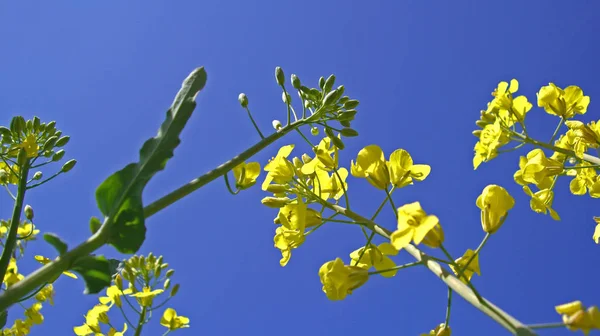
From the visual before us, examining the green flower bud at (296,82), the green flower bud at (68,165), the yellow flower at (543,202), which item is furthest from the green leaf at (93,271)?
the yellow flower at (543,202)

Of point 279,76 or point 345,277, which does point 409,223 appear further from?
point 279,76

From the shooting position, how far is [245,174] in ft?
6.53

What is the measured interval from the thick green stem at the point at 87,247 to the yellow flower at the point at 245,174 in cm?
31

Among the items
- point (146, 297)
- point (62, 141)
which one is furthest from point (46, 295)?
point (62, 141)

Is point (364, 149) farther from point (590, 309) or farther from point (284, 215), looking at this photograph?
point (590, 309)

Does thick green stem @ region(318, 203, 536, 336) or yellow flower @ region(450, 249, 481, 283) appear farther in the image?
yellow flower @ region(450, 249, 481, 283)

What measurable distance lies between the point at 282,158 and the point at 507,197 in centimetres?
94

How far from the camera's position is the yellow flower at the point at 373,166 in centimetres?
178

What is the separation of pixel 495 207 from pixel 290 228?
80 centimetres

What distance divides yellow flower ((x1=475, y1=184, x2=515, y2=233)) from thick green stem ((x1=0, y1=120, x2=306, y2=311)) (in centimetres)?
77

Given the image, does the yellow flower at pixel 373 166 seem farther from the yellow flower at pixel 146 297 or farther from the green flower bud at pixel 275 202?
the yellow flower at pixel 146 297

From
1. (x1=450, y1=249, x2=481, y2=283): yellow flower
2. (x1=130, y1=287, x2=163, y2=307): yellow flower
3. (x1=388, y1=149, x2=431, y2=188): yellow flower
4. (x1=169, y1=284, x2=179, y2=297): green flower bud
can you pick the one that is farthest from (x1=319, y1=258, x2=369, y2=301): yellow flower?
(x1=169, y1=284, x2=179, y2=297): green flower bud

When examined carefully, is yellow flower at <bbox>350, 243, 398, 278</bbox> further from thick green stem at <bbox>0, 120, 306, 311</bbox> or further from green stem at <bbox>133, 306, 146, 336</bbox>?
green stem at <bbox>133, 306, 146, 336</bbox>

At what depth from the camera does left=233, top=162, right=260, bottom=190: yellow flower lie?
77.8 inches
